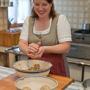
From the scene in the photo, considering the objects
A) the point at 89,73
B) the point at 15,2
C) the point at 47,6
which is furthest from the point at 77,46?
the point at 15,2

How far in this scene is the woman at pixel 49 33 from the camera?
120 centimetres

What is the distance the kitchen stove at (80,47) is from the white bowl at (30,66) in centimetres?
118

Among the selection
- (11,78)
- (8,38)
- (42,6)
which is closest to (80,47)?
(8,38)

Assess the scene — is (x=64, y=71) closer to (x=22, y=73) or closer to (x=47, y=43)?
(x=47, y=43)

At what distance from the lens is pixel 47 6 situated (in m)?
1.20

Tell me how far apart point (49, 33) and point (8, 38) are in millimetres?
1065

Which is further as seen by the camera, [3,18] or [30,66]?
[3,18]

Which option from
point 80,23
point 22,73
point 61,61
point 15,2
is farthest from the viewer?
point 15,2

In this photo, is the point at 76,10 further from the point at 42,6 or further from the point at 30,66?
the point at 30,66

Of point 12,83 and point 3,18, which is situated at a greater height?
point 3,18

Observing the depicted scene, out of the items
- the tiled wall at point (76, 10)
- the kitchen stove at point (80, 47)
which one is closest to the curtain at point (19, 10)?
the tiled wall at point (76, 10)

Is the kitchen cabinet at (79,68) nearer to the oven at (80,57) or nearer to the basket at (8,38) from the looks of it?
the oven at (80,57)

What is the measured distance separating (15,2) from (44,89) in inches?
121

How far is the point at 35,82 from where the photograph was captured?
0.87 metres
